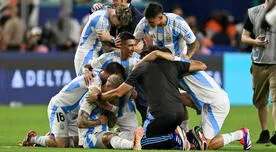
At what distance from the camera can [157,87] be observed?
1424 centimetres

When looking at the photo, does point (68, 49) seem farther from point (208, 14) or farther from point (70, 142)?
point (70, 142)

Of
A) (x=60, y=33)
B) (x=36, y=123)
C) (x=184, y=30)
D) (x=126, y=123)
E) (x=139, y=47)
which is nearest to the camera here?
(x=126, y=123)

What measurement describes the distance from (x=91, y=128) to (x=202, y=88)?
169cm

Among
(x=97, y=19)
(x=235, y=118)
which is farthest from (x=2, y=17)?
(x=97, y=19)

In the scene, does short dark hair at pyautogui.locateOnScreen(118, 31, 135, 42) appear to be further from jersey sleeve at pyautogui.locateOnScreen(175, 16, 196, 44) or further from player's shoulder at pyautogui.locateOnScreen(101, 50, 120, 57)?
jersey sleeve at pyautogui.locateOnScreen(175, 16, 196, 44)

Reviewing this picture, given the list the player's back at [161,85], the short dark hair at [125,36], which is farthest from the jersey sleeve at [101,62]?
the player's back at [161,85]

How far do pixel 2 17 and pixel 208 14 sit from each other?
746cm

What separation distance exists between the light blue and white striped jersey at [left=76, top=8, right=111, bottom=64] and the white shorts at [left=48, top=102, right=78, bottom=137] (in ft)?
4.77

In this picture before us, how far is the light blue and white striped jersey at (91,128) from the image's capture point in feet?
48.8

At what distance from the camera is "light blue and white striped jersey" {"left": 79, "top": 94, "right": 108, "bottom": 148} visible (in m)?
14.9

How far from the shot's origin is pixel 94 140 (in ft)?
48.9

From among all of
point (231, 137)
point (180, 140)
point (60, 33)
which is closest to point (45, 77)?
point (60, 33)

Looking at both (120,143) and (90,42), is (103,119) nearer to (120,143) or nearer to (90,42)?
(120,143)

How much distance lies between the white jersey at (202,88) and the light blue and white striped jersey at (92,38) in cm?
192
